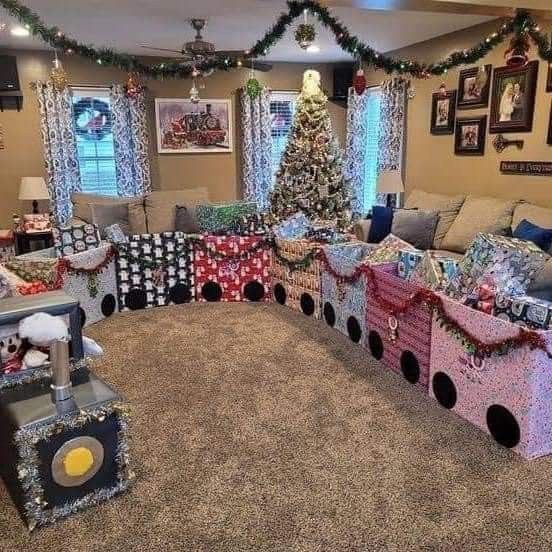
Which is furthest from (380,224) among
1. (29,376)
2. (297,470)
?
(29,376)

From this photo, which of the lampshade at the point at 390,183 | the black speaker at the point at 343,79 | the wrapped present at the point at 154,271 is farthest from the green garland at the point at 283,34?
the black speaker at the point at 343,79

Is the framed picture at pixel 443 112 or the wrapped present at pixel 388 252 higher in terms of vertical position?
the framed picture at pixel 443 112

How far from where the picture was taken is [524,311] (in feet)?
8.31

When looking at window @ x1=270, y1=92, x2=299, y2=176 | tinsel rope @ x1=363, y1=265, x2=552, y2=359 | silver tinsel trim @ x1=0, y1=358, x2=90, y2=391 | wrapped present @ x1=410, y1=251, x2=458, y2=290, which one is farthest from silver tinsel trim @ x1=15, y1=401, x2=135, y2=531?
window @ x1=270, y1=92, x2=299, y2=176

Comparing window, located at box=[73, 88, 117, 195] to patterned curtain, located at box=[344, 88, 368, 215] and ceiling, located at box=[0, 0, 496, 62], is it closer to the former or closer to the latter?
ceiling, located at box=[0, 0, 496, 62]

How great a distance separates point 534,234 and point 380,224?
177cm

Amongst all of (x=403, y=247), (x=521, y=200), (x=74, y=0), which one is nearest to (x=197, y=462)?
(x=403, y=247)

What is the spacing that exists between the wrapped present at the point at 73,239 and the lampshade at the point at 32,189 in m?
2.04

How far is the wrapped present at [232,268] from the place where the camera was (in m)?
4.75

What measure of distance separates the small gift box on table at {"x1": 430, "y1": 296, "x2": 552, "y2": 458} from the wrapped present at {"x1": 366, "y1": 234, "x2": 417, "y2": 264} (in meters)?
0.78

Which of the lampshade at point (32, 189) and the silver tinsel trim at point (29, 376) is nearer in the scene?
the silver tinsel trim at point (29, 376)

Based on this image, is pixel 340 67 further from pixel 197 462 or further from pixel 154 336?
pixel 197 462

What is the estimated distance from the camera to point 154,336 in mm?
4105

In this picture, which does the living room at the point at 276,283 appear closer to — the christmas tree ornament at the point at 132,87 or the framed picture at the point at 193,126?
the framed picture at the point at 193,126
